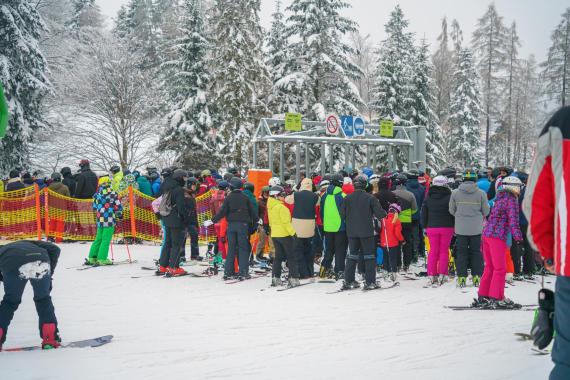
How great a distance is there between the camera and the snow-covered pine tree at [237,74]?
108 ft

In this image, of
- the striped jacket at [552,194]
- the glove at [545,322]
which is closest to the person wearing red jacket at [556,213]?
the striped jacket at [552,194]

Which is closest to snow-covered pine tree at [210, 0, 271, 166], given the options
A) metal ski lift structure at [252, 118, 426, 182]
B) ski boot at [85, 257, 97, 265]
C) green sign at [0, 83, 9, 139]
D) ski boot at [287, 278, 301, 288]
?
metal ski lift structure at [252, 118, 426, 182]

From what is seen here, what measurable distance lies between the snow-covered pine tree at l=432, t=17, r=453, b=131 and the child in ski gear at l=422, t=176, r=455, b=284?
126 feet

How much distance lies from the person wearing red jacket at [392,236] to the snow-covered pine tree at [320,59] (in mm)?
18287

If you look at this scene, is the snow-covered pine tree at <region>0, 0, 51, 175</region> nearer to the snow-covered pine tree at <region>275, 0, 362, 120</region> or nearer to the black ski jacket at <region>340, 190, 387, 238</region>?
the snow-covered pine tree at <region>275, 0, 362, 120</region>

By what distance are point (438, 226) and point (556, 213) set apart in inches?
277

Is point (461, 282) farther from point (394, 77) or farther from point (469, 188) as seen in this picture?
point (394, 77)

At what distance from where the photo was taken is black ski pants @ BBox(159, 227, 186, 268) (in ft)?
37.6

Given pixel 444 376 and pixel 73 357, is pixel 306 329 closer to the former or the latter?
pixel 444 376

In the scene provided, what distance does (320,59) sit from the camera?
2914cm

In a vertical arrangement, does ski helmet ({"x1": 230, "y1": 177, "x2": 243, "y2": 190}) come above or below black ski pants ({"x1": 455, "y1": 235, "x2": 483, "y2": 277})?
above

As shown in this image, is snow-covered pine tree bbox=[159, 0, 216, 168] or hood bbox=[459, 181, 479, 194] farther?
snow-covered pine tree bbox=[159, 0, 216, 168]

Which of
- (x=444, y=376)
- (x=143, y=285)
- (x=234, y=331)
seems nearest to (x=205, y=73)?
(x=143, y=285)

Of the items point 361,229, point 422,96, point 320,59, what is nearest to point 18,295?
point 361,229
